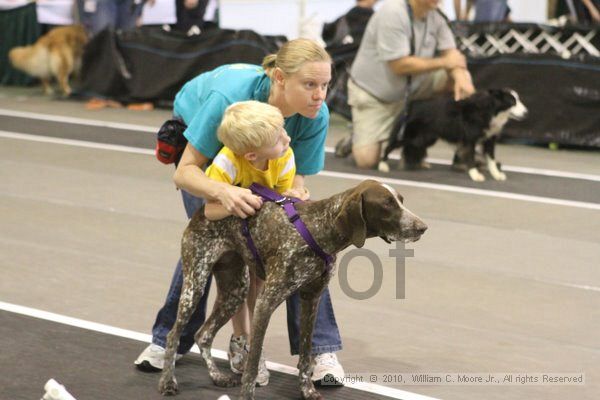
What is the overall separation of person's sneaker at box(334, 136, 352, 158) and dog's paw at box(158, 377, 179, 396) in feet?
16.9

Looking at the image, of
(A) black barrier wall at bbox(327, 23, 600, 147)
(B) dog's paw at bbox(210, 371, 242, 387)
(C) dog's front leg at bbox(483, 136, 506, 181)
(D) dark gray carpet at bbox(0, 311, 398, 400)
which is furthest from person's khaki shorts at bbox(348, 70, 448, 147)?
(B) dog's paw at bbox(210, 371, 242, 387)

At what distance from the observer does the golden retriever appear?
39.6 feet

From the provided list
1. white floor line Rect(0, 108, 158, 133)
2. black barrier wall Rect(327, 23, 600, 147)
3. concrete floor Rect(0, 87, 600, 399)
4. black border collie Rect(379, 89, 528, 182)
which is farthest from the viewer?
white floor line Rect(0, 108, 158, 133)

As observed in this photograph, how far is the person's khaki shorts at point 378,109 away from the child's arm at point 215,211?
4899 mm

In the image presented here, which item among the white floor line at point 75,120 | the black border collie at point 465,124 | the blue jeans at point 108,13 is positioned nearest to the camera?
the black border collie at point 465,124

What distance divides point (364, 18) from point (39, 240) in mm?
5581

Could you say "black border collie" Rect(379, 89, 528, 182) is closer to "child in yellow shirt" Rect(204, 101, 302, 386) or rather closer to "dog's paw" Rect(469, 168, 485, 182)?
"dog's paw" Rect(469, 168, 485, 182)

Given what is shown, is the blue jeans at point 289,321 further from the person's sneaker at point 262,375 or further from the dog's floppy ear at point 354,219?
the dog's floppy ear at point 354,219

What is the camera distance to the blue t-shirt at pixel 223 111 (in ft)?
11.3

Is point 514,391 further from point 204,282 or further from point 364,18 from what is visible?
point 364,18

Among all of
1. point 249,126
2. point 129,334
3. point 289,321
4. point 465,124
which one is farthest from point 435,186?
point 249,126

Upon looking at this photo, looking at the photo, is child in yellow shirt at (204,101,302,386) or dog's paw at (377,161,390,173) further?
dog's paw at (377,161,390,173)

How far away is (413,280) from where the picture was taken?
5.18 meters

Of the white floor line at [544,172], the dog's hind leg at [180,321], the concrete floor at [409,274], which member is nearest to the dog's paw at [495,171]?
the white floor line at [544,172]
